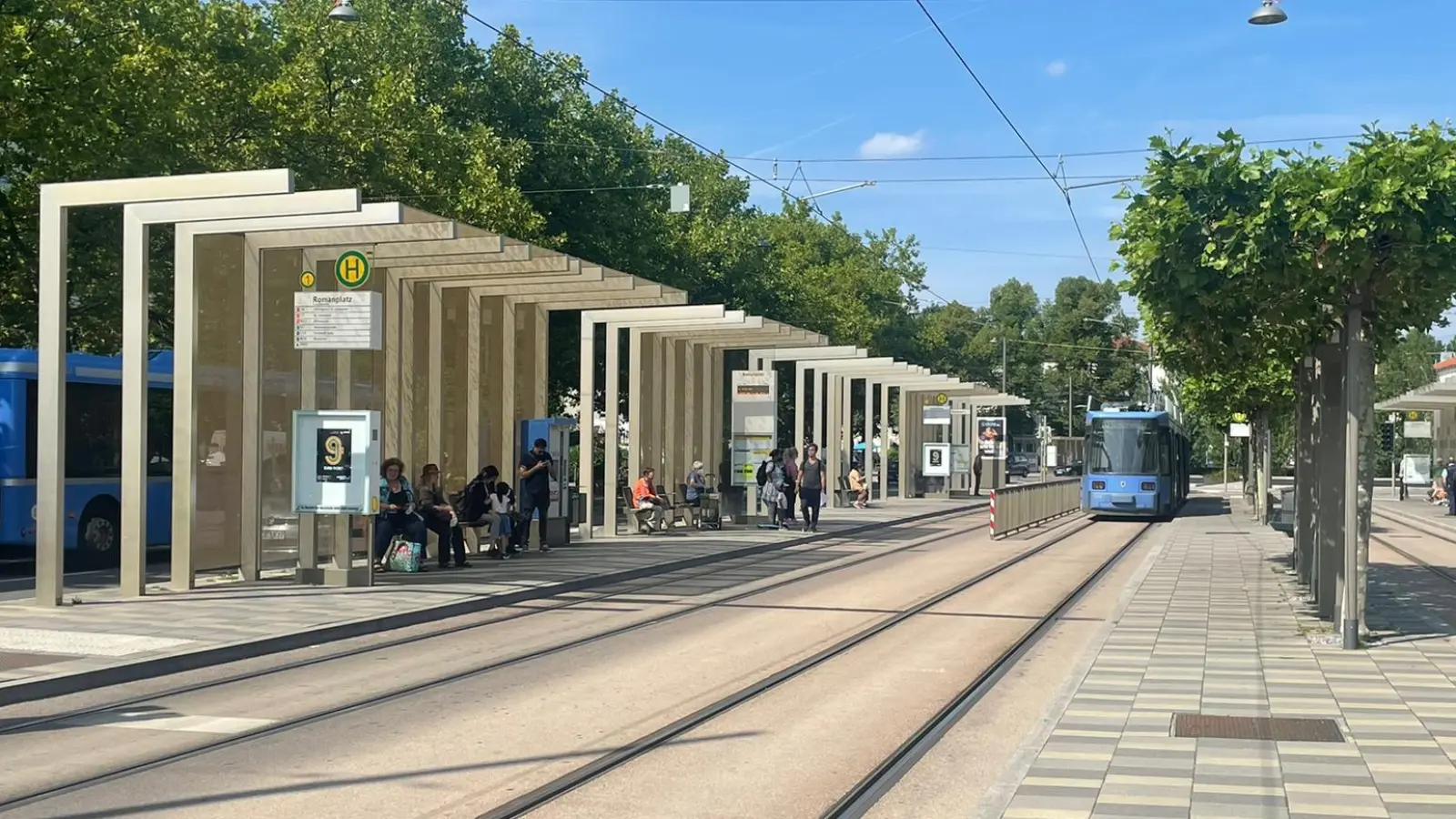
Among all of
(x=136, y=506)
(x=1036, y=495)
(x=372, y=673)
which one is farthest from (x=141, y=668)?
(x=1036, y=495)

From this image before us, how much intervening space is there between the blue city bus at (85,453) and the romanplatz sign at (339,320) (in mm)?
4883

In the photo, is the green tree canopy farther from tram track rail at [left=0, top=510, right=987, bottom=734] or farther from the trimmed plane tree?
tram track rail at [left=0, top=510, right=987, bottom=734]

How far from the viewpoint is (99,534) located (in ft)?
70.3

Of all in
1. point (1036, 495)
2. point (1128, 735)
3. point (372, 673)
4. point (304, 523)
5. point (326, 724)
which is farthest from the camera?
point (1036, 495)

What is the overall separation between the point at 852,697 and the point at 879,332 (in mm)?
60174

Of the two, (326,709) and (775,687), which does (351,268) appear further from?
(775,687)

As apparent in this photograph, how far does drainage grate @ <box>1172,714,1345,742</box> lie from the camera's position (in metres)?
8.56

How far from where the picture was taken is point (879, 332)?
69938mm

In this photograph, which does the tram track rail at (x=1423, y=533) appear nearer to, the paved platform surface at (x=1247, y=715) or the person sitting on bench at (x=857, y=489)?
the paved platform surface at (x=1247, y=715)

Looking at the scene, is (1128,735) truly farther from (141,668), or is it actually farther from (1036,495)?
(1036,495)

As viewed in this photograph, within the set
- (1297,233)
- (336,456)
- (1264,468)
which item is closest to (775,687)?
(1297,233)

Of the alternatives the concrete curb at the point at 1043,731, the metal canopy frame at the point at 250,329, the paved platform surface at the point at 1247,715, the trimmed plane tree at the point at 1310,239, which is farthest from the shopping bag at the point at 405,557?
the trimmed plane tree at the point at 1310,239

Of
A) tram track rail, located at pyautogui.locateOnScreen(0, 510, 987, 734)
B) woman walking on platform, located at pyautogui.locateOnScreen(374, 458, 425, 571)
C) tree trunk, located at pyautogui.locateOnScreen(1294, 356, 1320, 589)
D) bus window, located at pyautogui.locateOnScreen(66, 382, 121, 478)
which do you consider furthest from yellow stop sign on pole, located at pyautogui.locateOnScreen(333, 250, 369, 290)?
tree trunk, located at pyautogui.locateOnScreen(1294, 356, 1320, 589)

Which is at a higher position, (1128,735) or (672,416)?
(672,416)
